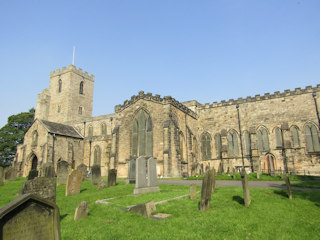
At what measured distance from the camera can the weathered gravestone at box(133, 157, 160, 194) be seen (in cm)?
1192

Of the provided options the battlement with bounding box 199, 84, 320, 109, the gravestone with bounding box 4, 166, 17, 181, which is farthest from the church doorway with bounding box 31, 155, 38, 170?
the battlement with bounding box 199, 84, 320, 109

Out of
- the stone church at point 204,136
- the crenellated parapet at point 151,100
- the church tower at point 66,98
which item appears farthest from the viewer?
the church tower at point 66,98

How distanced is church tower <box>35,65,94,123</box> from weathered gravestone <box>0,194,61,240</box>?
4977 centimetres

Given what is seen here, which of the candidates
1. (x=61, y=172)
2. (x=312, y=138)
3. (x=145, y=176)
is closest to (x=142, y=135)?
(x=61, y=172)

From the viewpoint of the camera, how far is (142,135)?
2527 centimetres

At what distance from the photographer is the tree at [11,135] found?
4369 centimetres

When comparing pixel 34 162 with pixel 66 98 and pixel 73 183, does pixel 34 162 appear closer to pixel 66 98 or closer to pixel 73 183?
pixel 66 98

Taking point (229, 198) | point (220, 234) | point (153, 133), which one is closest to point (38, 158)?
point (153, 133)

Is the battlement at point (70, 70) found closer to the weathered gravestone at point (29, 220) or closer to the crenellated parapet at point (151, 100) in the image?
the crenellated parapet at point (151, 100)

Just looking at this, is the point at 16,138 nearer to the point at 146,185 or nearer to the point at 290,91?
the point at 146,185

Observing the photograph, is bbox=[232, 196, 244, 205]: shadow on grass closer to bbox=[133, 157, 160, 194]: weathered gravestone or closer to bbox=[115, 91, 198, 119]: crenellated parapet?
bbox=[133, 157, 160, 194]: weathered gravestone

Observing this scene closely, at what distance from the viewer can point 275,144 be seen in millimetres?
26656

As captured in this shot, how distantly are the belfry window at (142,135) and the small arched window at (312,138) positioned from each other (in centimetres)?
1738

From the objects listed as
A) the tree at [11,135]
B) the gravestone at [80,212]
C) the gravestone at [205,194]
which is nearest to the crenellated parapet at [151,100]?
the gravestone at [205,194]
